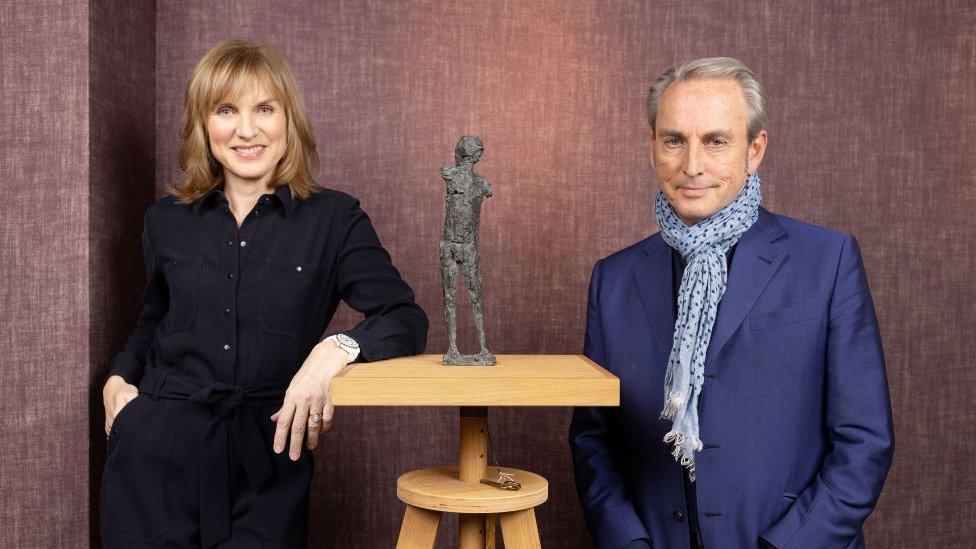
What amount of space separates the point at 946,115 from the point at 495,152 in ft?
4.53

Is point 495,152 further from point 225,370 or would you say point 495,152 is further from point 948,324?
point 948,324

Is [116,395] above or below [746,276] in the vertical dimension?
below

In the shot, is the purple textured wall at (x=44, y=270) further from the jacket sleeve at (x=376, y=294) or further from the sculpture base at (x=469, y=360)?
the sculpture base at (x=469, y=360)

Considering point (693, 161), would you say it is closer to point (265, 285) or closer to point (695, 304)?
point (695, 304)

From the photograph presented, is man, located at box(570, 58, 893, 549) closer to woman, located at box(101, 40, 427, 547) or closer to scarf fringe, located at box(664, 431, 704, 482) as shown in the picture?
scarf fringe, located at box(664, 431, 704, 482)

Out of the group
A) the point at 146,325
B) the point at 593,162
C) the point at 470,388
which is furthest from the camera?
the point at 593,162

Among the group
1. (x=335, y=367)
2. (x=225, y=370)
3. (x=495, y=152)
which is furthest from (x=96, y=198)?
(x=495, y=152)

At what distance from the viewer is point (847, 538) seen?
182 centimetres

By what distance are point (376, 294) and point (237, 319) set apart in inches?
11.9

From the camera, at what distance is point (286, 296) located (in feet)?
6.86

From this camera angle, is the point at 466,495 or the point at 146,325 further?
the point at 146,325

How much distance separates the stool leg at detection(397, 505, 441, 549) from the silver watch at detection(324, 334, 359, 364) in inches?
12.6

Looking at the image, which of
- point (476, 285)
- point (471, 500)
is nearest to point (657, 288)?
point (476, 285)

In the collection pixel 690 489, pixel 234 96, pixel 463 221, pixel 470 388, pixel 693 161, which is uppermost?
pixel 234 96
